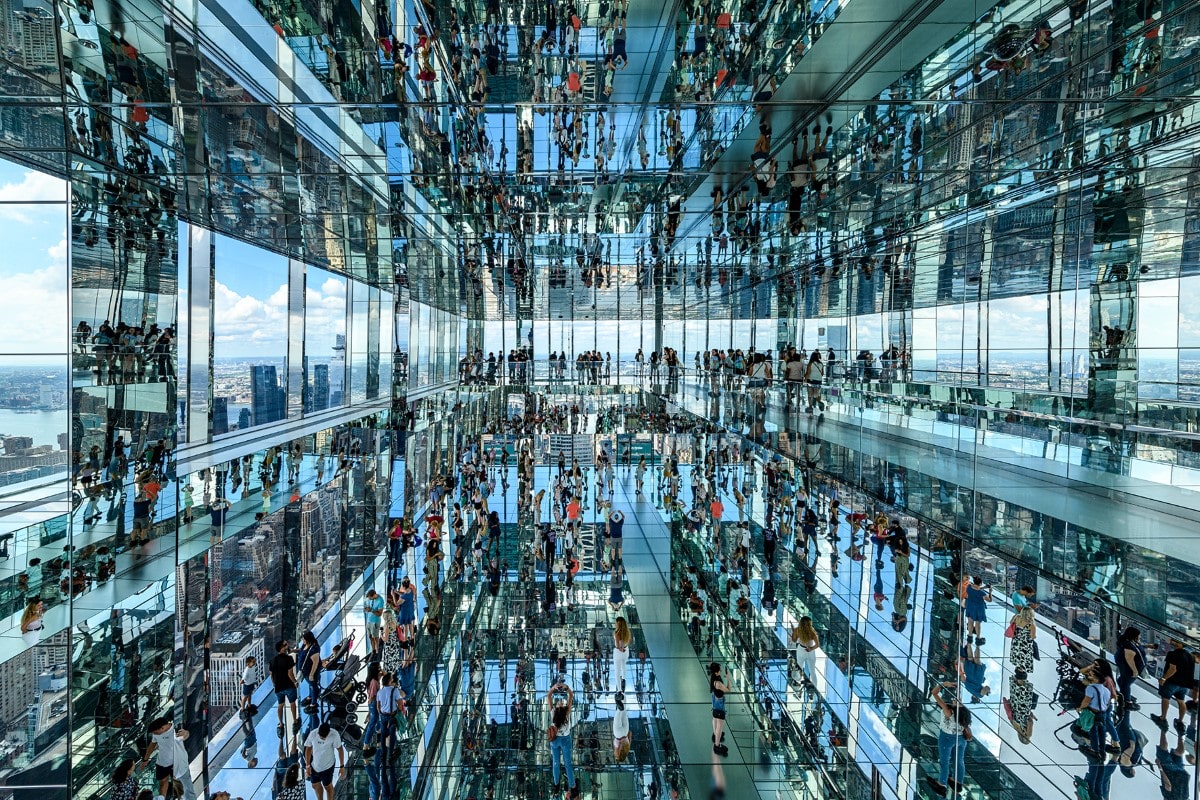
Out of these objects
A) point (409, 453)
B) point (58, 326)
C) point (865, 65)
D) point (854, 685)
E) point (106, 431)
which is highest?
point (865, 65)

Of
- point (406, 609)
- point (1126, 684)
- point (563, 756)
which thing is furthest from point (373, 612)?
point (1126, 684)

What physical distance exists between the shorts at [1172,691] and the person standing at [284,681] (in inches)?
Result: 323

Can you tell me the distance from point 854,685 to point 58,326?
27.4 metres

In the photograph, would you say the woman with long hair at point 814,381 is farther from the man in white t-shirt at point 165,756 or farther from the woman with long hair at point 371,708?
the man in white t-shirt at point 165,756

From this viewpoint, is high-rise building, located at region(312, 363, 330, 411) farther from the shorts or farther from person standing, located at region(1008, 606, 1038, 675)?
the shorts

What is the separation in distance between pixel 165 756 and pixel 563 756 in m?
4.35

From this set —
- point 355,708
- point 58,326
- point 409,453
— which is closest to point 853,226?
point 409,453

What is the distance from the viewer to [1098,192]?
37.6 feet

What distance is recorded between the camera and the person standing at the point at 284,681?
717 centimetres

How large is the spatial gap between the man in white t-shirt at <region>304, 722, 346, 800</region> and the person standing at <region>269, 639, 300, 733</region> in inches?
32.9

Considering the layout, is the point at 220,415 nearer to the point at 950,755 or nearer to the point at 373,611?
the point at 373,611

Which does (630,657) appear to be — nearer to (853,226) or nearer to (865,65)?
(865,65)

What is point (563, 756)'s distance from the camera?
312 inches

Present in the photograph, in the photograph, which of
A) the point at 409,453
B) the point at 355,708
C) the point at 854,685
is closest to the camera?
the point at 355,708
